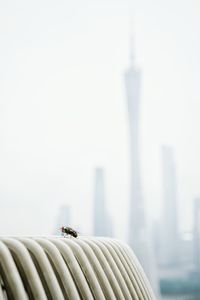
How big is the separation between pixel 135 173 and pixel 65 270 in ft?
186

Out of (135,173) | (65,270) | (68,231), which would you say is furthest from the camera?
(135,173)

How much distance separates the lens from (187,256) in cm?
7156

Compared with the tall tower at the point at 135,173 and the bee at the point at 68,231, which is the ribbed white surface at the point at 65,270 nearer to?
the bee at the point at 68,231

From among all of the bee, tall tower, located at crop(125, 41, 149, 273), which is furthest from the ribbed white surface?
tall tower, located at crop(125, 41, 149, 273)

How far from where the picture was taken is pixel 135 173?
Answer: 208ft

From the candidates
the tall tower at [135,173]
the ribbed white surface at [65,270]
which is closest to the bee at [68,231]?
the ribbed white surface at [65,270]

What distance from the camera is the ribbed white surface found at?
6055 mm

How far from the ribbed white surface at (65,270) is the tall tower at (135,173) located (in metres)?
55.2

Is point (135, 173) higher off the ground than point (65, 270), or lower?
higher

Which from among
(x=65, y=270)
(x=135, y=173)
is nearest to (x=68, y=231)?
(x=65, y=270)

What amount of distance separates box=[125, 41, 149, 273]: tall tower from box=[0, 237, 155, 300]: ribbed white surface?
55208 mm

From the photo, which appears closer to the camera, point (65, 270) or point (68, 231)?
point (65, 270)

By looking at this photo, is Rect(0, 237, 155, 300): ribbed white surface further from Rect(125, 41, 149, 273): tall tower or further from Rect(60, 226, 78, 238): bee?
Rect(125, 41, 149, 273): tall tower

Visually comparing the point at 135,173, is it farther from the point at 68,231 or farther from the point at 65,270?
the point at 65,270
